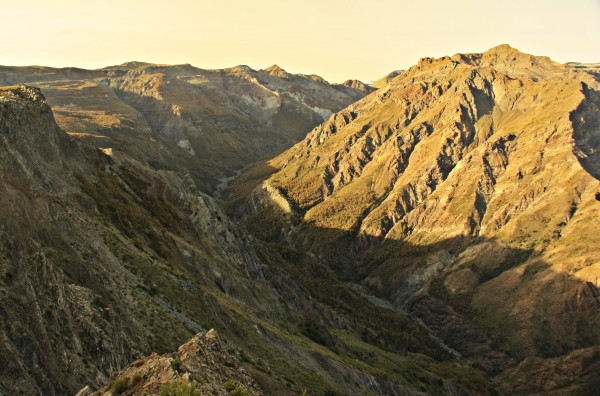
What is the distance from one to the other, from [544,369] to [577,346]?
22104 mm

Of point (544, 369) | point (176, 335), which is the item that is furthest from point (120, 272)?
point (544, 369)

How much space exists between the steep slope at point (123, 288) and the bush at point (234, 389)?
1.96 ft

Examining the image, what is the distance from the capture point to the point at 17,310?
23312 millimetres

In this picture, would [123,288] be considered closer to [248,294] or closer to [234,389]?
[234,389]

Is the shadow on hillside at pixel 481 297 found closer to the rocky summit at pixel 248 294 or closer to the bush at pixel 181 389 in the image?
the rocky summit at pixel 248 294

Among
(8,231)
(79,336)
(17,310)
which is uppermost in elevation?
(8,231)

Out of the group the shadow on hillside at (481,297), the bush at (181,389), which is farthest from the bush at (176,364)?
the shadow on hillside at (481,297)

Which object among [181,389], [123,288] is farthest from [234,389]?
[123,288]

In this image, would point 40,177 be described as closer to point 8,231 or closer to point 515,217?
point 8,231

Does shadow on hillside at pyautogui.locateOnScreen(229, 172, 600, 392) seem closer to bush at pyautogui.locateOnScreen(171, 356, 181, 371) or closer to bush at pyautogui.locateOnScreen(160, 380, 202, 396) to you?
bush at pyautogui.locateOnScreen(171, 356, 181, 371)

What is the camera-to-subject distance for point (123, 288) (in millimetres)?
37156

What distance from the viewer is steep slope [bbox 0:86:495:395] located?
24078 millimetres

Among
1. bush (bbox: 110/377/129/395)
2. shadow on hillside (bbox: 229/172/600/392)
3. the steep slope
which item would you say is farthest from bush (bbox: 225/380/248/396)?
shadow on hillside (bbox: 229/172/600/392)

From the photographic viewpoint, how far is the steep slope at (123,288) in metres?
24.1
